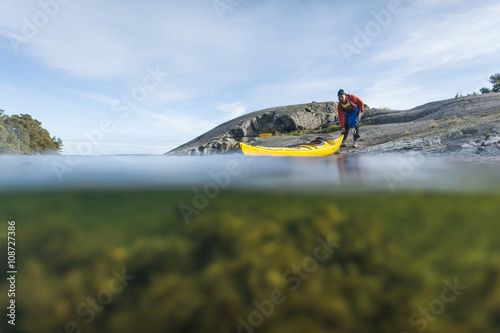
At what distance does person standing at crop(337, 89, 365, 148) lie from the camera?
1348 cm

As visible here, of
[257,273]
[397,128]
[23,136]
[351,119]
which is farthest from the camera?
[23,136]

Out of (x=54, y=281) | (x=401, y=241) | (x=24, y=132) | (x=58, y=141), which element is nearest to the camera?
(x=54, y=281)

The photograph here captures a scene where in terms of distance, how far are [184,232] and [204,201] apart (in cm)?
79

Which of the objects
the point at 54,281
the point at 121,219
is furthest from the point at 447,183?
the point at 54,281

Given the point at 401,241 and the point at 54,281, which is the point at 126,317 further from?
the point at 401,241

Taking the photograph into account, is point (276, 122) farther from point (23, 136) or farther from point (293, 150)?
point (23, 136)

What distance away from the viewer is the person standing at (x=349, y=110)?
1348 centimetres

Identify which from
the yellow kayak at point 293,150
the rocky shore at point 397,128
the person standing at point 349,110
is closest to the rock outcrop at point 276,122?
the rocky shore at point 397,128

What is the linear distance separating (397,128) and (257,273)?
16.3 meters

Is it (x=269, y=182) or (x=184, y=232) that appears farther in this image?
(x=269, y=182)

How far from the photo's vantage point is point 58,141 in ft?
137

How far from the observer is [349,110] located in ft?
46.0

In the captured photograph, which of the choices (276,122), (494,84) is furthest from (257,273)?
(494,84)

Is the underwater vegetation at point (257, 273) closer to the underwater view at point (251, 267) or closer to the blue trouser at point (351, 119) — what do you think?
the underwater view at point (251, 267)
